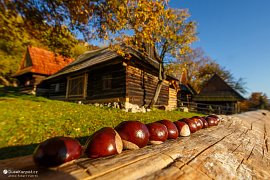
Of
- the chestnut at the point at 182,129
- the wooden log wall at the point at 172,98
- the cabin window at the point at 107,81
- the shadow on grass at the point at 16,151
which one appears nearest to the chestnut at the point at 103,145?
the chestnut at the point at 182,129

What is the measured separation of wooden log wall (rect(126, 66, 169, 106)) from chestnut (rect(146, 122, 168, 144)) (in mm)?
10178

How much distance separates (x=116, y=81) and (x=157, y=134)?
11.3 meters

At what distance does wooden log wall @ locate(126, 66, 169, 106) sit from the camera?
12.6 m

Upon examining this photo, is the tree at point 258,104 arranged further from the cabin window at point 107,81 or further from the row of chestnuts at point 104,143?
the row of chestnuts at point 104,143

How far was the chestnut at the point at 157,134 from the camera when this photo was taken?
177 cm

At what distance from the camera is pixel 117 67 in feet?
43.0

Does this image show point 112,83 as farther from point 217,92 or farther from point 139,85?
point 217,92

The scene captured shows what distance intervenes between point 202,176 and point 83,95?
14681mm

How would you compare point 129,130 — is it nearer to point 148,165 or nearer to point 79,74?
point 148,165

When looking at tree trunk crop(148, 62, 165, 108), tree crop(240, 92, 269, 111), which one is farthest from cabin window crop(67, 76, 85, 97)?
tree crop(240, 92, 269, 111)

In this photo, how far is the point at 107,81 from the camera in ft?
45.0

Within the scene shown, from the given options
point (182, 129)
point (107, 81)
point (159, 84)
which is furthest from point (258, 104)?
point (182, 129)

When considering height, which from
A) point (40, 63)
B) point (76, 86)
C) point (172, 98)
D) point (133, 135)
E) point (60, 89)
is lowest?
point (133, 135)

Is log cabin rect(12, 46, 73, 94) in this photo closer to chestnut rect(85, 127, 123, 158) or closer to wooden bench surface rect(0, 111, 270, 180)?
chestnut rect(85, 127, 123, 158)
